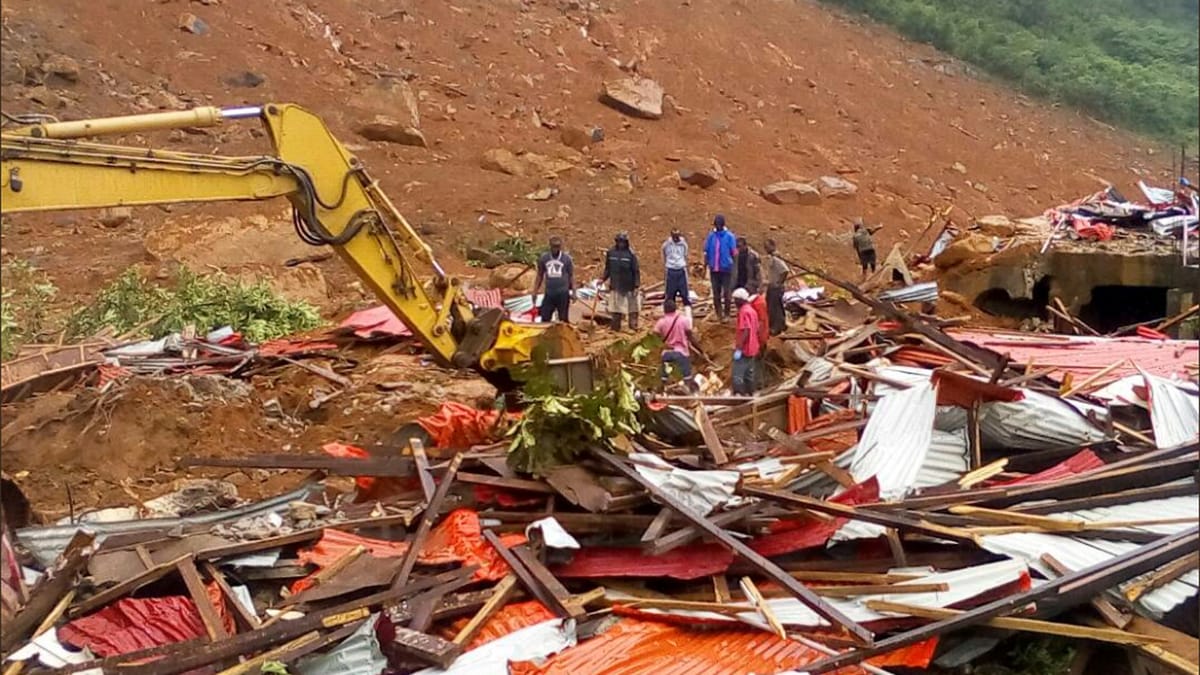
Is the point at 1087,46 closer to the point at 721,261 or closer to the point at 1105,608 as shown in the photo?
the point at 1105,608

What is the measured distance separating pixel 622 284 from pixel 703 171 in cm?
146

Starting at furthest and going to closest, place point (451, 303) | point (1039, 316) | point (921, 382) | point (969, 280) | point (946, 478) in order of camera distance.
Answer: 1. point (969, 280)
2. point (1039, 316)
3. point (451, 303)
4. point (921, 382)
5. point (946, 478)

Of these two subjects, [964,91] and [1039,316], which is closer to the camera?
[964,91]

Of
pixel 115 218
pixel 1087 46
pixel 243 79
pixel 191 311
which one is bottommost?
pixel 191 311

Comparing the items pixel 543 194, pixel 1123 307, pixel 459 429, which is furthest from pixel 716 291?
pixel 543 194

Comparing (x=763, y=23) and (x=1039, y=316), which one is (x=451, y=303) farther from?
(x=1039, y=316)

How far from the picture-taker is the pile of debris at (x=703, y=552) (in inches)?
190

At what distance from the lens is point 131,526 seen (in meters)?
6.21

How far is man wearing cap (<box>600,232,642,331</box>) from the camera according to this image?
A: 12.0m

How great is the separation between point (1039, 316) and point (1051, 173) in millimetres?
1729

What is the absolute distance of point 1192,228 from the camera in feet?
22.0

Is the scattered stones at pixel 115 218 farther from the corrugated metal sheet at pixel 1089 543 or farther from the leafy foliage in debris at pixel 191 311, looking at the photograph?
the corrugated metal sheet at pixel 1089 543

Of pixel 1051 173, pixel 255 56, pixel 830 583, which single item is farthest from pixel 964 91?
pixel 255 56

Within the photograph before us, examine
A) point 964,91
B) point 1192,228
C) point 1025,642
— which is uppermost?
point 964,91
